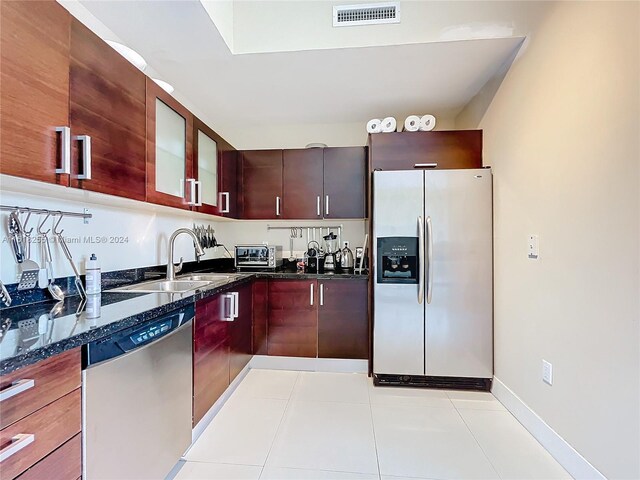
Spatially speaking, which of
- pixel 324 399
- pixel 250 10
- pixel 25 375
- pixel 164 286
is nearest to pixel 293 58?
pixel 250 10

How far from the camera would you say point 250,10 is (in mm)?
2064

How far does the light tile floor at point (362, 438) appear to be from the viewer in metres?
1.55

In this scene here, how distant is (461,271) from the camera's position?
240cm

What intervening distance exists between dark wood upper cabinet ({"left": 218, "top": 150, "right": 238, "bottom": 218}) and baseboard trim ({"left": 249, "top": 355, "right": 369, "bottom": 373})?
A: 141cm

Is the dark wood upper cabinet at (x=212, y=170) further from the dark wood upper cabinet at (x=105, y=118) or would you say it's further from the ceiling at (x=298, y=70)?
the dark wood upper cabinet at (x=105, y=118)

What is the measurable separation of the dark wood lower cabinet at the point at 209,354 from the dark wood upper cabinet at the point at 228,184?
1.03m

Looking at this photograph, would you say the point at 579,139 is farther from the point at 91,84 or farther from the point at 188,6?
the point at 91,84

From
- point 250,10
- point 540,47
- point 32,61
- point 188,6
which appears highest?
point 250,10

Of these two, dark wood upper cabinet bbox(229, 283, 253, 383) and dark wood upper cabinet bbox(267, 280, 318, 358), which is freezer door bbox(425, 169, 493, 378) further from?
dark wood upper cabinet bbox(229, 283, 253, 383)

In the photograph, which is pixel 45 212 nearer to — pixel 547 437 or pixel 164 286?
pixel 164 286

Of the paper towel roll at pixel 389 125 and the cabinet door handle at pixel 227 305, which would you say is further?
the paper towel roll at pixel 389 125

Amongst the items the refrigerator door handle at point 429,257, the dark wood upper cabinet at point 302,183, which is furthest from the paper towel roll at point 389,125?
the refrigerator door handle at point 429,257

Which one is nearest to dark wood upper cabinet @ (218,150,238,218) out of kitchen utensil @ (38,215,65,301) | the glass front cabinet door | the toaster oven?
the toaster oven

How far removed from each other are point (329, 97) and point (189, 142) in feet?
4.38
